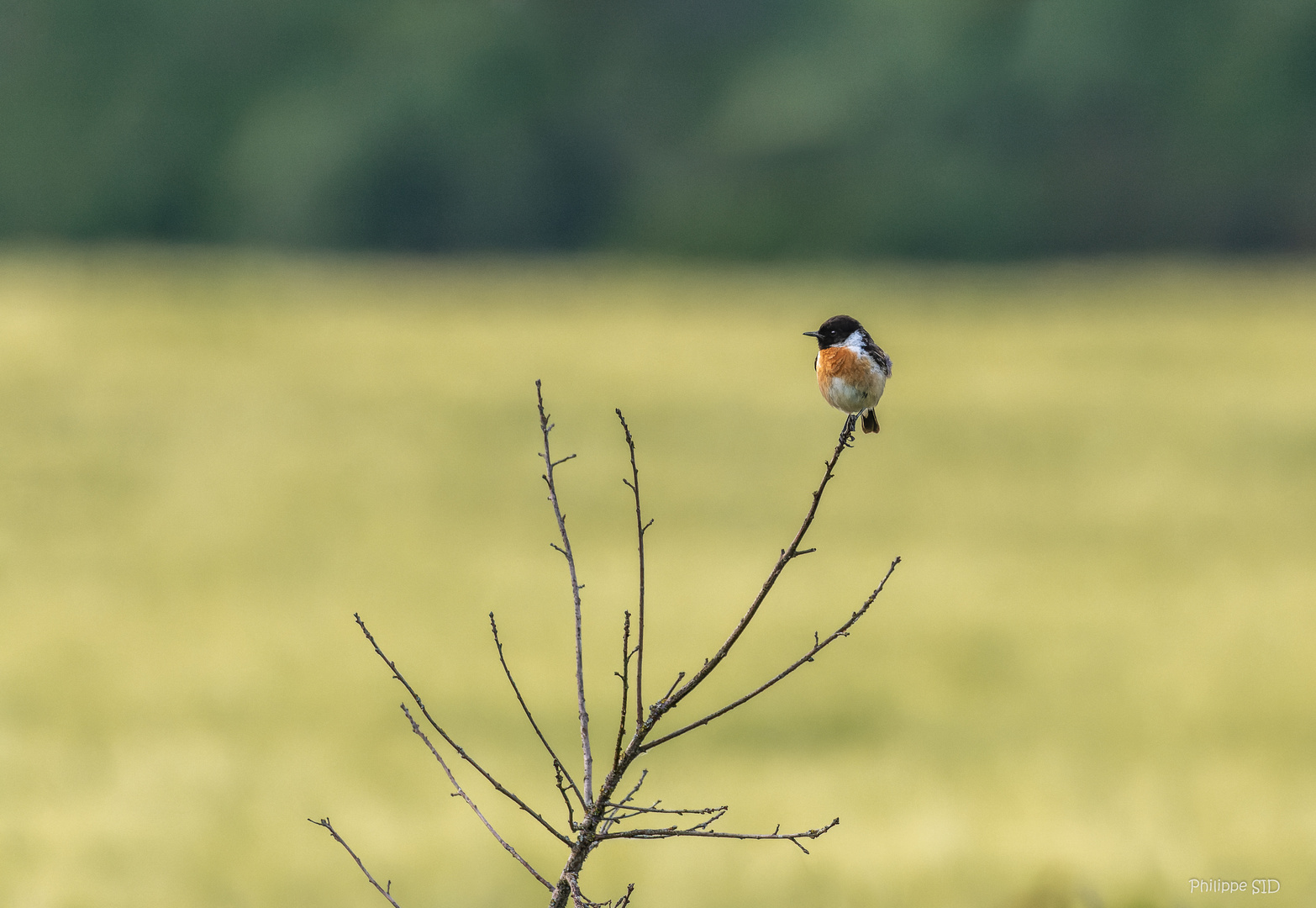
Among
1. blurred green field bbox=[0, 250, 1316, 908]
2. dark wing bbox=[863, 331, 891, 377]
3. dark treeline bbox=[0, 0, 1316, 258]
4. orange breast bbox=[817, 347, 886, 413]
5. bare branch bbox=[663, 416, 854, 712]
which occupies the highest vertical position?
dark treeline bbox=[0, 0, 1316, 258]

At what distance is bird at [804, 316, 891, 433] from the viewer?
5.72 ft

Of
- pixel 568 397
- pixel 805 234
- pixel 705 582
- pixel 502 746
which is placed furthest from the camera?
pixel 805 234

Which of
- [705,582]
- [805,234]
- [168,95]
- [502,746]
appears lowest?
[502,746]

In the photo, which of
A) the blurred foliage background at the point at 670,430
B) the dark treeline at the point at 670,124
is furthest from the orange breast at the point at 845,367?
the dark treeline at the point at 670,124

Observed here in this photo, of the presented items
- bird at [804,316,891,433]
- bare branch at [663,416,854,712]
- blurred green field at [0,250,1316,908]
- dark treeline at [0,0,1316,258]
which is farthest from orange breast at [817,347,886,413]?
dark treeline at [0,0,1316,258]

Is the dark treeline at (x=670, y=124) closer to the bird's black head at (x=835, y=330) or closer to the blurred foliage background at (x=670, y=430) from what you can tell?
the blurred foliage background at (x=670, y=430)

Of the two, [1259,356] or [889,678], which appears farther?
[1259,356]

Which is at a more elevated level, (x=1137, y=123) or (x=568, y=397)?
(x=1137, y=123)

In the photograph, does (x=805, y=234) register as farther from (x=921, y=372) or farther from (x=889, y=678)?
(x=889, y=678)

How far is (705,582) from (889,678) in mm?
2465

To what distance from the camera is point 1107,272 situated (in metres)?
25.7

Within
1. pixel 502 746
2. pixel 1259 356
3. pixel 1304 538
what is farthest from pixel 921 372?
pixel 502 746

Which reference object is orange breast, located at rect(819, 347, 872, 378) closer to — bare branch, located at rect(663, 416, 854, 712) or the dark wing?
the dark wing

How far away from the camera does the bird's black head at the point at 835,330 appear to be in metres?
1.71
